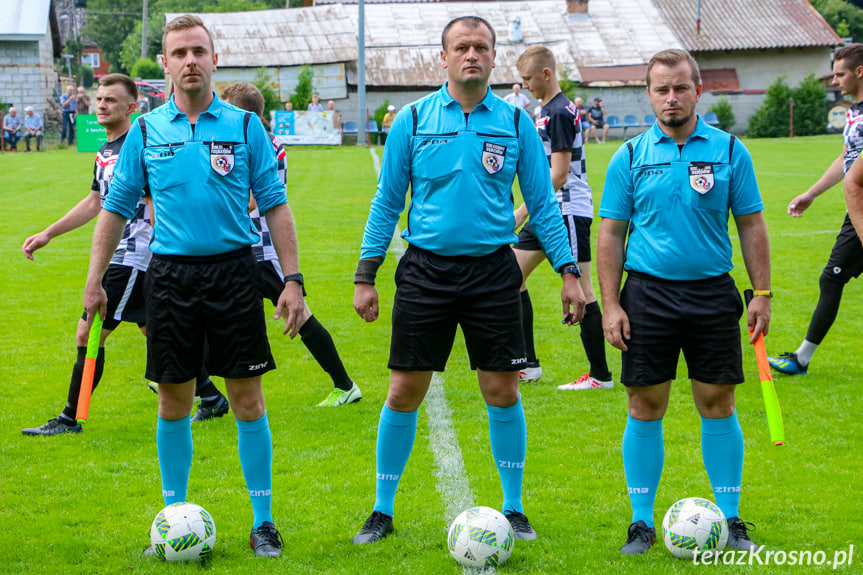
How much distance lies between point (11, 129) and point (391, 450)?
3460cm

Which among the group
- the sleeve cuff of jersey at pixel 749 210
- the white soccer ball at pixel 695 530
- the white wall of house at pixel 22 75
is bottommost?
the white soccer ball at pixel 695 530

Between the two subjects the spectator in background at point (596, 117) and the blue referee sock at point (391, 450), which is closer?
the blue referee sock at point (391, 450)

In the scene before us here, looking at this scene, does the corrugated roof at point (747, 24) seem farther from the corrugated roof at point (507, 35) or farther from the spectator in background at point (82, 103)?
the spectator in background at point (82, 103)

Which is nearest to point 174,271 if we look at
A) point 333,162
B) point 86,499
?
point 86,499

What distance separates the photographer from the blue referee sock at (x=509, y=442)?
Answer: 4.34 meters

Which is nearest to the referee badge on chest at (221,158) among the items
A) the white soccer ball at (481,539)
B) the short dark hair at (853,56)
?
the white soccer ball at (481,539)

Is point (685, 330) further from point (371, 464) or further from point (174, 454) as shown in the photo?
point (174, 454)

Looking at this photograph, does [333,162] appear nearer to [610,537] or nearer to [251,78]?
[251,78]

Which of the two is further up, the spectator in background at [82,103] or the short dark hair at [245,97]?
the spectator in background at [82,103]

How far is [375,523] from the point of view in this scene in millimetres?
4359

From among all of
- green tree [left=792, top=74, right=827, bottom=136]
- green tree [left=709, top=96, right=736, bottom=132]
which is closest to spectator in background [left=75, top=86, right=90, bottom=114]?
green tree [left=709, top=96, right=736, bottom=132]

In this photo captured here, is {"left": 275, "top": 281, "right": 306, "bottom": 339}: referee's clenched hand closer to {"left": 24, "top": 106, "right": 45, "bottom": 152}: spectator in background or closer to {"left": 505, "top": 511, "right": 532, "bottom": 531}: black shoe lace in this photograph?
{"left": 505, "top": 511, "right": 532, "bottom": 531}: black shoe lace

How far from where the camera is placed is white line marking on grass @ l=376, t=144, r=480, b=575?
15.7 feet
